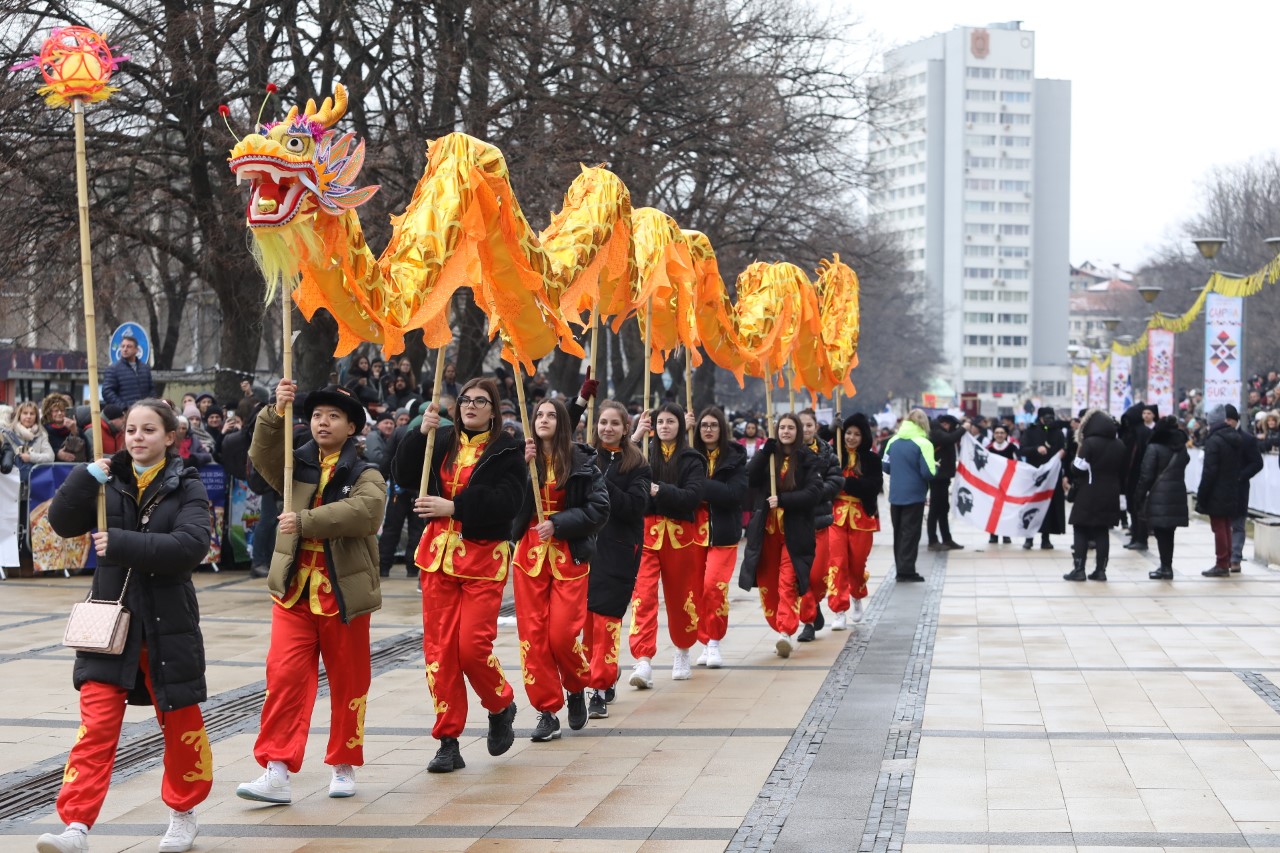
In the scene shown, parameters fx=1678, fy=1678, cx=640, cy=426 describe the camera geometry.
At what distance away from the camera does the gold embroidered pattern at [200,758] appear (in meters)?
6.27

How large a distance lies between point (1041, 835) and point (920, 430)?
1165 cm

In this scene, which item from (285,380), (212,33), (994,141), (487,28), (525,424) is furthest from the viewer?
(994,141)

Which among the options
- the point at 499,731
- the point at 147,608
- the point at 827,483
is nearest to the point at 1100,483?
the point at 827,483

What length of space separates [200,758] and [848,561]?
7903 mm

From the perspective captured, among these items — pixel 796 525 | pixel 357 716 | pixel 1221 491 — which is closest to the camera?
pixel 357 716

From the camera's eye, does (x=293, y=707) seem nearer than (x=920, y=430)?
Yes

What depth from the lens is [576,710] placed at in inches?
347

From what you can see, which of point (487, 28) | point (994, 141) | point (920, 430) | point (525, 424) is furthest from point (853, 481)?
point (994, 141)

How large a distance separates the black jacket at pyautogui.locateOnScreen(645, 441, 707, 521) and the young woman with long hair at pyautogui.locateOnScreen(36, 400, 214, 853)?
4152 millimetres

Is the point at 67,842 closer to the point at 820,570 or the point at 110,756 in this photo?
the point at 110,756

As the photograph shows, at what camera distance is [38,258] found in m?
19.5

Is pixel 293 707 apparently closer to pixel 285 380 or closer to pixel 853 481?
pixel 285 380

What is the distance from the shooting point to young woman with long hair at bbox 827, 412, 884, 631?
13.3m

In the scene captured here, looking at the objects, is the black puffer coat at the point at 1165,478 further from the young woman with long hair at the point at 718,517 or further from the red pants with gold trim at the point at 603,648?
the red pants with gold trim at the point at 603,648
